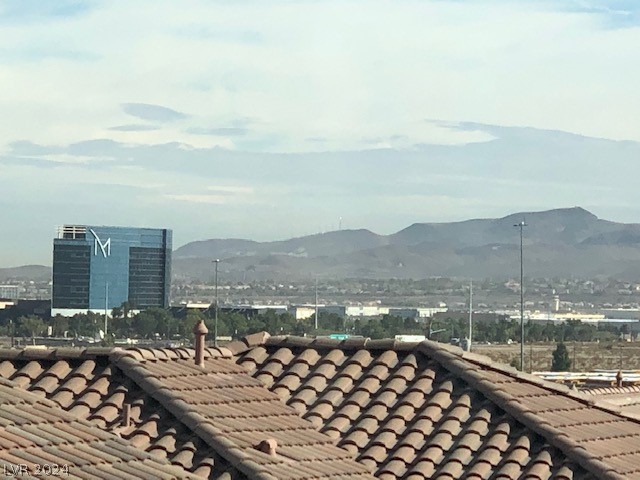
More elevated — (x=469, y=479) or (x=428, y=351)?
(x=428, y=351)

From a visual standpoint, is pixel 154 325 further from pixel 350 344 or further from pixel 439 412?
pixel 439 412

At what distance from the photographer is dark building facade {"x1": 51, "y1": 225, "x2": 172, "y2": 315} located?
6781 inches

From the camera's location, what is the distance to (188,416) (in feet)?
39.7

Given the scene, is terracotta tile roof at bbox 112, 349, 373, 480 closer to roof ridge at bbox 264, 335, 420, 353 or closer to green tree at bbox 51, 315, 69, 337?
roof ridge at bbox 264, 335, 420, 353

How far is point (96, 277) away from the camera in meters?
174

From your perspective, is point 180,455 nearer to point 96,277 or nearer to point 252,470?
point 252,470

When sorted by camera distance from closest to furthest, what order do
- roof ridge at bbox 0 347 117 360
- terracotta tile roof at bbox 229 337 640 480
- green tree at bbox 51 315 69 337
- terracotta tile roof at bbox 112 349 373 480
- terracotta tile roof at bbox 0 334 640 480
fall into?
terracotta tile roof at bbox 112 349 373 480 < terracotta tile roof at bbox 0 334 640 480 < terracotta tile roof at bbox 229 337 640 480 < roof ridge at bbox 0 347 117 360 < green tree at bbox 51 315 69 337

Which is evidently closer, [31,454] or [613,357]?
[31,454]

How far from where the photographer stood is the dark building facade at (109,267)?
172250 mm

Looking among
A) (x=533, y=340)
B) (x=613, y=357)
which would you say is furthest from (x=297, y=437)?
(x=533, y=340)

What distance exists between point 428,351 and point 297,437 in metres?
2.00

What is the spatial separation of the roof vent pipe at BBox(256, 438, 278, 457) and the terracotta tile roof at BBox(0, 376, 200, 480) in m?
0.98

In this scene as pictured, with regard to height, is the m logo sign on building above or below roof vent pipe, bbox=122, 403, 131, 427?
above

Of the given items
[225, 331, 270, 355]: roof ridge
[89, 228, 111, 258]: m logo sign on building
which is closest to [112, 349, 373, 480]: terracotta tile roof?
[225, 331, 270, 355]: roof ridge
